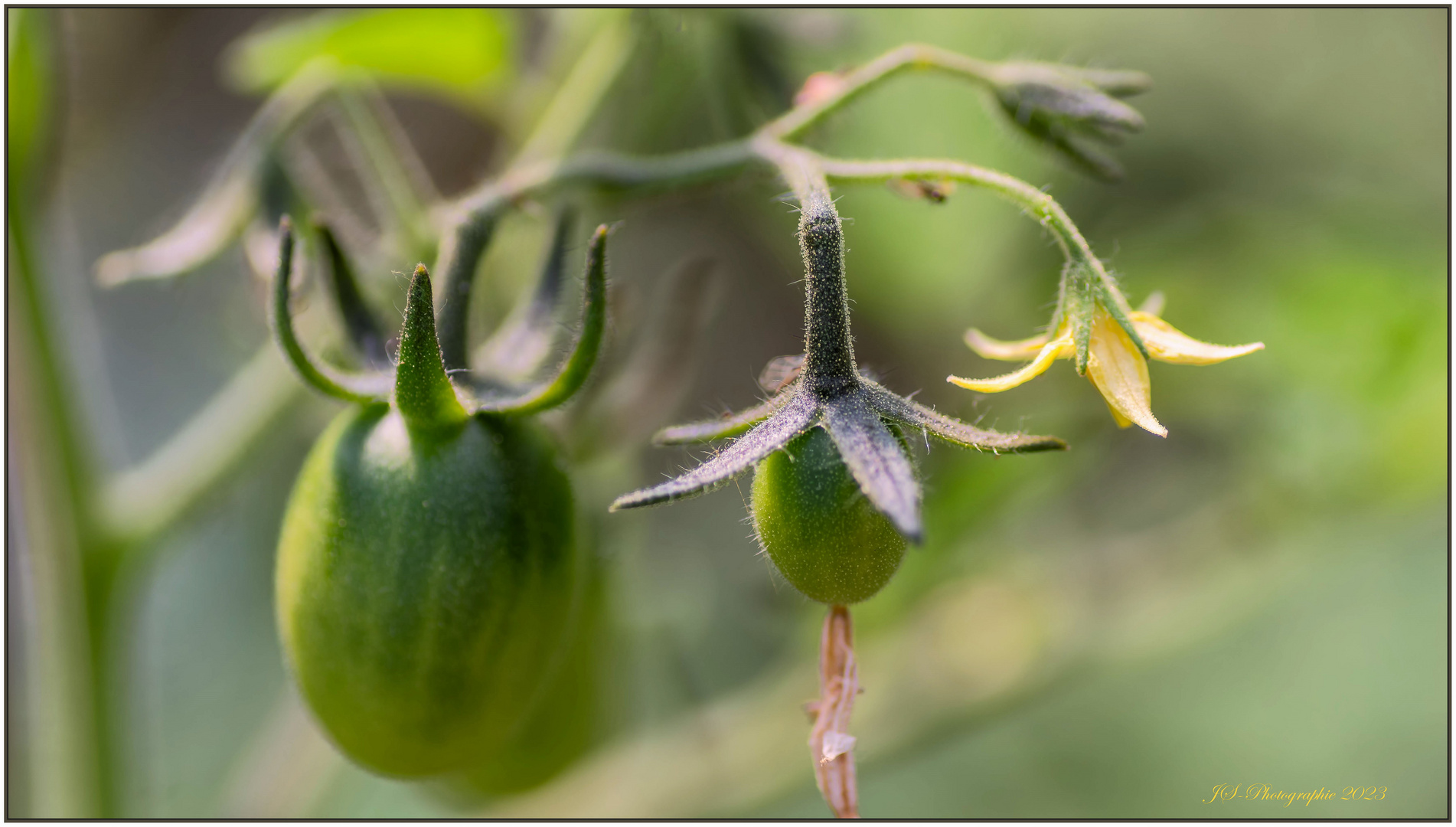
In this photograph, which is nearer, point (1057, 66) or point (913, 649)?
point (1057, 66)

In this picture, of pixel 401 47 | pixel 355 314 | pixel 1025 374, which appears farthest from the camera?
pixel 401 47

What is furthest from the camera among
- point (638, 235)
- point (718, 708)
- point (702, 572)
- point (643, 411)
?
point (638, 235)

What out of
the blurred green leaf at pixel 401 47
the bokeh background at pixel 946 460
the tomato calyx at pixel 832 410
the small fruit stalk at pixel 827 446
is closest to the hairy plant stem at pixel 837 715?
the small fruit stalk at pixel 827 446

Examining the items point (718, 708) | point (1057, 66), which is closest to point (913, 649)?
point (718, 708)

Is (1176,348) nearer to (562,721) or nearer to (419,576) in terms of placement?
(419,576)

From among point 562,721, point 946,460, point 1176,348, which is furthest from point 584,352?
point 946,460

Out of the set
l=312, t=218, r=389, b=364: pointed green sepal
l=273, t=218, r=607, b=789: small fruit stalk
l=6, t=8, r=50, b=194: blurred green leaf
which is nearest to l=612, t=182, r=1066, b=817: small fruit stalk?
l=273, t=218, r=607, b=789: small fruit stalk

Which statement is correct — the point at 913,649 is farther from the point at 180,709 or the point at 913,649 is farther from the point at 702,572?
the point at 180,709
